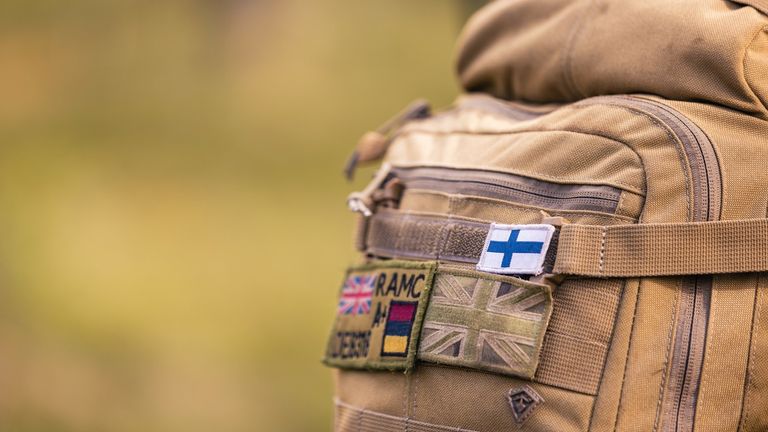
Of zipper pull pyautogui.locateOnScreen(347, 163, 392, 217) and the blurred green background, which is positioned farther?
the blurred green background

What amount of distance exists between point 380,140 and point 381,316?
0.34 metres

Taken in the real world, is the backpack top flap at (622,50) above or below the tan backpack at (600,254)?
above

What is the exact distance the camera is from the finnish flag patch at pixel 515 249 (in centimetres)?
95

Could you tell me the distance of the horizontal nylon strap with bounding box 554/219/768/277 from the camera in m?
0.88

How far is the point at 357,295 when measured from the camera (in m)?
1.18

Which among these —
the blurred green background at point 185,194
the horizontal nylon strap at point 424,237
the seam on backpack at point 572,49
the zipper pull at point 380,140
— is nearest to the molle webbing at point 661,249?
the horizontal nylon strap at point 424,237

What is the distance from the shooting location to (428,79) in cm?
317

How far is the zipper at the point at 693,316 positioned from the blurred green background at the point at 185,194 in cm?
190

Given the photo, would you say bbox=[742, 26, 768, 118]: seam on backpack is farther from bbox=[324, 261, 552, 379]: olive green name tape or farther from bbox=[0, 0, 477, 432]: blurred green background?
bbox=[0, 0, 477, 432]: blurred green background

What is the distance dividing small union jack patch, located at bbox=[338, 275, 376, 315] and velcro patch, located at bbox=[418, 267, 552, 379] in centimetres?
13

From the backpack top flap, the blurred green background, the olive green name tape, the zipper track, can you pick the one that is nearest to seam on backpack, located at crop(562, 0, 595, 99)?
the backpack top flap

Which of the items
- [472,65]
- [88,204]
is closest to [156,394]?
[88,204]

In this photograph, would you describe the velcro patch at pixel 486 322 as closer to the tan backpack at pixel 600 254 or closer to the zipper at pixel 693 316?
the tan backpack at pixel 600 254

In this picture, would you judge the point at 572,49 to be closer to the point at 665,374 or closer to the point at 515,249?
the point at 515,249
